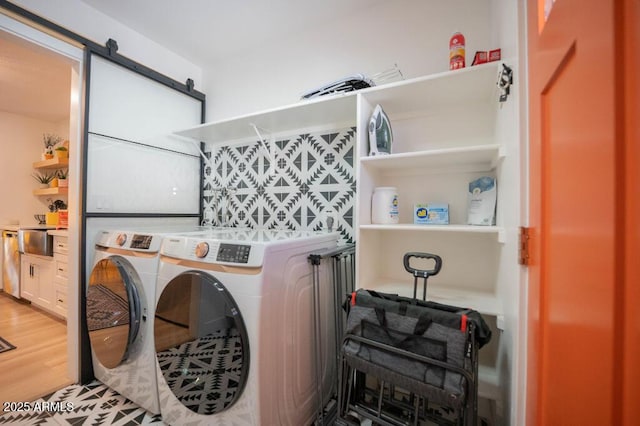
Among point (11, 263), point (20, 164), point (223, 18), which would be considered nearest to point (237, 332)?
point (223, 18)

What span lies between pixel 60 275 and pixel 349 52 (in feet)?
12.1

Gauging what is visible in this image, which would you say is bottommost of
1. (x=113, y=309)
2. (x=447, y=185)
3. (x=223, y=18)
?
(x=113, y=309)

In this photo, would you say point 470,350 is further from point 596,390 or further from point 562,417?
point 596,390

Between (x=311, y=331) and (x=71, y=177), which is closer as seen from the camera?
(x=311, y=331)

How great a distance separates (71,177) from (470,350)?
2.58 meters

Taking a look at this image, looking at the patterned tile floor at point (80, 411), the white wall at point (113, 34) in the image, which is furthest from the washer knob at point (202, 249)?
the white wall at point (113, 34)

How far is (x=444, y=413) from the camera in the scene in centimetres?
147

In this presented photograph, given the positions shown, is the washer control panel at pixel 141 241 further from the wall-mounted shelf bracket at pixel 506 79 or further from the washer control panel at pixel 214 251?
the wall-mounted shelf bracket at pixel 506 79

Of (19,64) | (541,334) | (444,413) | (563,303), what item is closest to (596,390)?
(563,303)

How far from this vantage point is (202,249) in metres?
1.26

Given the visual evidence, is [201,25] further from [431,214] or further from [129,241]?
[431,214]

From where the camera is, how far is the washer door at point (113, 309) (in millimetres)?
1478

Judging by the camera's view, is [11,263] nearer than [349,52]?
No

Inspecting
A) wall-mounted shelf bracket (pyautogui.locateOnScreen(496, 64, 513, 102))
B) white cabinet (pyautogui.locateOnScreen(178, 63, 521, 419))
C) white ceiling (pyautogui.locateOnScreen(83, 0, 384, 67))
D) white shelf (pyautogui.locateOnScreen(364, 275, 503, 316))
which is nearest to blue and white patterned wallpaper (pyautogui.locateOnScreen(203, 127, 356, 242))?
white cabinet (pyautogui.locateOnScreen(178, 63, 521, 419))
